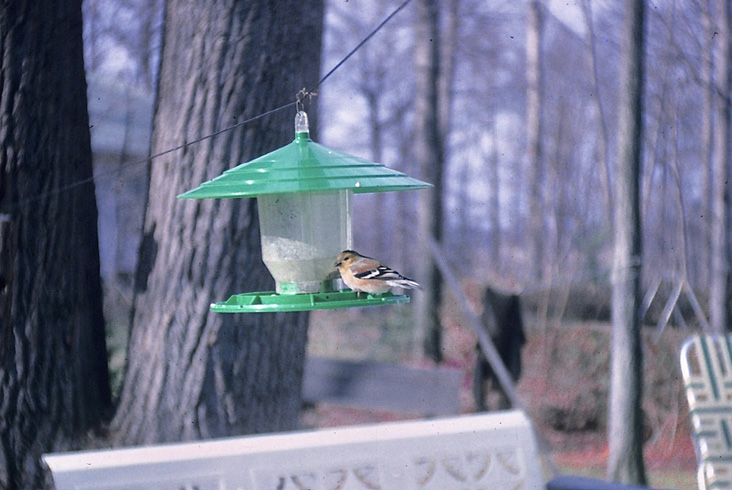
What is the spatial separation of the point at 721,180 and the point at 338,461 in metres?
5.46

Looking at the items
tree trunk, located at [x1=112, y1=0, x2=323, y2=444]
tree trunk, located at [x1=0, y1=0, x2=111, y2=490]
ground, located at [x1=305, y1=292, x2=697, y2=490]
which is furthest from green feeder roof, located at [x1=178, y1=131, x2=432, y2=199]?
ground, located at [x1=305, y1=292, x2=697, y2=490]

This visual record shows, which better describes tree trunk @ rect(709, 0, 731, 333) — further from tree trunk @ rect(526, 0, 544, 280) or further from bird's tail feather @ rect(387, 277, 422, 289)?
tree trunk @ rect(526, 0, 544, 280)

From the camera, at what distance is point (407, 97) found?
2011cm

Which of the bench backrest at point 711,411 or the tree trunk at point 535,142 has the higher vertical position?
the tree trunk at point 535,142

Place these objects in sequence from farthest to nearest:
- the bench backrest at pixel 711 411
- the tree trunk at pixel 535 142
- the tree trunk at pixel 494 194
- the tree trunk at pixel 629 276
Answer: the tree trunk at pixel 494 194 < the tree trunk at pixel 535 142 < the tree trunk at pixel 629 276 < the bench backrest at pixel 711 411

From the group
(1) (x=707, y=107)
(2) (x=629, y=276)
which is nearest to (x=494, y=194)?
(1) (x=707, y=107)

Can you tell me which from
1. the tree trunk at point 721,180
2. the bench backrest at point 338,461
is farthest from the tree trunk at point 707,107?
the bench backrest at point 338,461

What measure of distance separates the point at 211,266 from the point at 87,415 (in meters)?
0.83

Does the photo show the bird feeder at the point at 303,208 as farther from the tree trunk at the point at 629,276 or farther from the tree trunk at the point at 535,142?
the tree trunk at the point at 535,142

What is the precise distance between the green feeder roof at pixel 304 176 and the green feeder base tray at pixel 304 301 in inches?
12.1

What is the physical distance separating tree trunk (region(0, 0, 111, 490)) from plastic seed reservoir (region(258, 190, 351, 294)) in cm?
136

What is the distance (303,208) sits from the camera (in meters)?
2.77

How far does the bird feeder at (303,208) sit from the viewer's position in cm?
241

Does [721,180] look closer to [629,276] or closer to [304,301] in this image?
[629,276]
